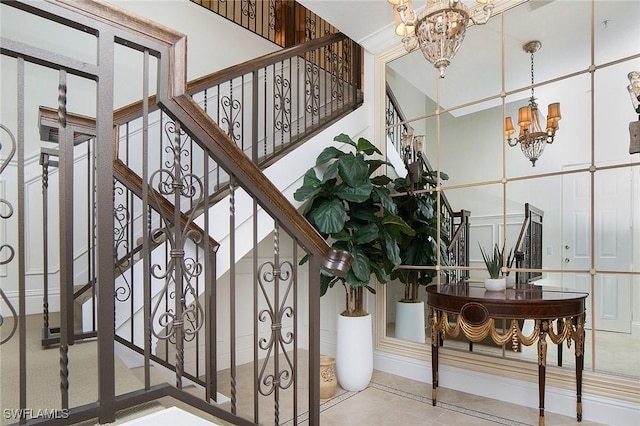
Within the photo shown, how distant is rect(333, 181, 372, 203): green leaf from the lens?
2.48 metres

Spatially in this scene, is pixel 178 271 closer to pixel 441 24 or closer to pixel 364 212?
pixel 441 24

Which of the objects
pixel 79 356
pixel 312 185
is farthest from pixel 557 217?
pixel 79 356

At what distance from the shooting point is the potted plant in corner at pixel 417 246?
2.87 m

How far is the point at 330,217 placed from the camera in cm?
245

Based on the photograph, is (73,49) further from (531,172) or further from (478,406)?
(478,406)

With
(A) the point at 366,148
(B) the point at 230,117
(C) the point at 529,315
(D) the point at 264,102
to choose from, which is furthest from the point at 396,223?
(D) the point at 264,102

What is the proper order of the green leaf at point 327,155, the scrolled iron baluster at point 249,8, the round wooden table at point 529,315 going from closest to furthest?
the round wooden table at point 529,315 < the green leaf at point 327,155 < the scrolled iron baluster at point 249,8

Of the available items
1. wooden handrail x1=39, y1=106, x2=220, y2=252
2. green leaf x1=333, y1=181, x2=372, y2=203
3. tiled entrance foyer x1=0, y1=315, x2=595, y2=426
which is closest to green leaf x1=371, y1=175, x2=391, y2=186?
green leaf x1=333, y1=181, x2=372, y2=203

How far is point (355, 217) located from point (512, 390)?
1.53 m

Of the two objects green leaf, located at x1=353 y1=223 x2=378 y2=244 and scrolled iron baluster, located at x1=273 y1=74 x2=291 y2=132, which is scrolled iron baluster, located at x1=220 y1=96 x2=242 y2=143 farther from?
green leaf, located at x1=353 y1=223 x2=378 y2=244

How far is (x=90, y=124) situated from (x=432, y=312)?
221 cm

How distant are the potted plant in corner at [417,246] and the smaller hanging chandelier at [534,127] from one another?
0.58 metres

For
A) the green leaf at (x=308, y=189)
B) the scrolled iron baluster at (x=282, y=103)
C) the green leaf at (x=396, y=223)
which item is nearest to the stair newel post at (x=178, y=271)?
the green leaf at (x=308, y=189)

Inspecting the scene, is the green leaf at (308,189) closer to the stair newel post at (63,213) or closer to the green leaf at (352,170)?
the green leaf at (352,170)
